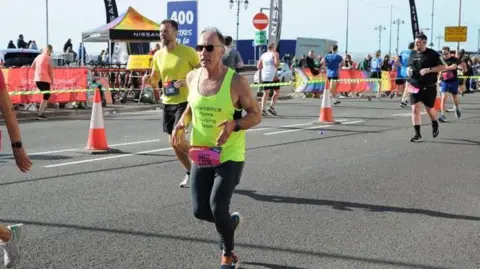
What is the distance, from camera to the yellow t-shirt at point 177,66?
295 inches

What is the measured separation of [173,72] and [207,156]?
300cm

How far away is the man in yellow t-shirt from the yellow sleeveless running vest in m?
2.60

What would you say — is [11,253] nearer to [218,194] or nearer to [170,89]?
[218,194]

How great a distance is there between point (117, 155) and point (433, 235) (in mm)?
5829

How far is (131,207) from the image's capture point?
672cm

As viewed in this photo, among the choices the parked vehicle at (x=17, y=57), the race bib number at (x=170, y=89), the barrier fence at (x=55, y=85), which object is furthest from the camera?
the parked vehicle at (x=17, y=57)

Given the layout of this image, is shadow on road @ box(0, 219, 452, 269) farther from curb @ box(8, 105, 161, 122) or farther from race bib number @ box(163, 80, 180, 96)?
curb @ box(8, 105, 161, 122)

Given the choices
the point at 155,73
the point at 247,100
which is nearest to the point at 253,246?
the point at 247,100

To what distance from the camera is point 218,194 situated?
4.65 meters

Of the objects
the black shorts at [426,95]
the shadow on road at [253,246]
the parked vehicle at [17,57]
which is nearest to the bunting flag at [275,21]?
the parked vehicle at [17,57]

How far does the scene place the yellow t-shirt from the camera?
750cm

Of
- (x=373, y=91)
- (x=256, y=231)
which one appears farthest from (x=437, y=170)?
(x=373, y=91)

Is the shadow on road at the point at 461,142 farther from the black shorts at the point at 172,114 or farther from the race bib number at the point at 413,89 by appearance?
the black shorts at the point at 172,114

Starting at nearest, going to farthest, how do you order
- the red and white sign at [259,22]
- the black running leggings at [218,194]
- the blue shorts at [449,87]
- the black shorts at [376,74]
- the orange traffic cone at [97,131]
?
the black running leggings at [218,194], the orange traffic cone at [97,131], the blue shorts at [449,87], the red and white sign at [259,22], the black shorts at [376,74]
